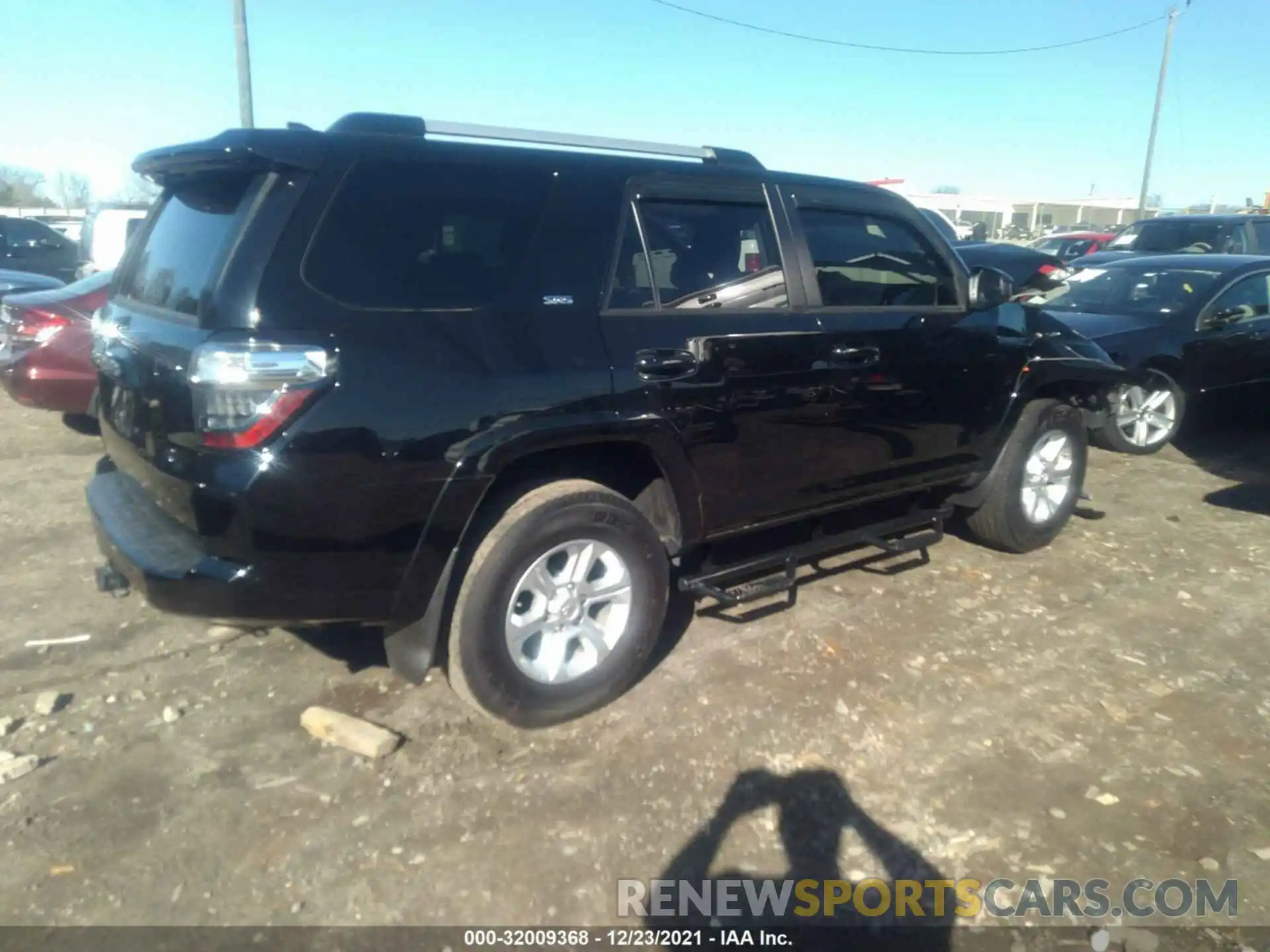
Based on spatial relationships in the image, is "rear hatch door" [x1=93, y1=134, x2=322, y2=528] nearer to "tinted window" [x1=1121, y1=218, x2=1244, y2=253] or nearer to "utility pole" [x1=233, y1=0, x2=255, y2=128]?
"utility pole" [x1=233, y1=0, x2=255, y2=128]

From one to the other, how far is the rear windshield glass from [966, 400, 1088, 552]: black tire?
383 centimetres

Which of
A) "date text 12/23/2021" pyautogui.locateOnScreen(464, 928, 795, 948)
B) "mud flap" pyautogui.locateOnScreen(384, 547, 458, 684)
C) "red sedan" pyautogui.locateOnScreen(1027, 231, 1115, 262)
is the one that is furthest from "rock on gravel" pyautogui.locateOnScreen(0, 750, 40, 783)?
"red sedan" pyautogui.locateOnScreen(1027, 231, 1115, 262)

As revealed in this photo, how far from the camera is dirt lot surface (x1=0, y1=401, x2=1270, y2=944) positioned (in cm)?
271

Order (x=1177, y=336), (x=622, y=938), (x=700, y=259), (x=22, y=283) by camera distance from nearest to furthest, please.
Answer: (x=622, y=938)
(x=700, y=259)
(x=1177, y=336)
(x=22, y=283)

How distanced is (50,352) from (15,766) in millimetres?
4451

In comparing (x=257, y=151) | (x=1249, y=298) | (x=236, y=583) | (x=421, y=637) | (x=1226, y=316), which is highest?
(x=257, y=151)

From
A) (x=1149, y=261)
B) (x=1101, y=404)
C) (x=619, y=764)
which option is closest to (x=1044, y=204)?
(x=1149, y=261)

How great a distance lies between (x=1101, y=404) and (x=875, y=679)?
2.75m

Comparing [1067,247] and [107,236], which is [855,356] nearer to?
[107,236]

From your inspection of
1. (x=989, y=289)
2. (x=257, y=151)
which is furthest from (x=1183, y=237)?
(x=257, y=151)

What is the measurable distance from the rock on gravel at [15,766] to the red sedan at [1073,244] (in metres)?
21.2

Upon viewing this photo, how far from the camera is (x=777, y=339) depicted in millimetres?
3760

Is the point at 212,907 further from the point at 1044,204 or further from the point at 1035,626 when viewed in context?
the point at 1044,204

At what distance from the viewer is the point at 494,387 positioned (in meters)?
3.03
